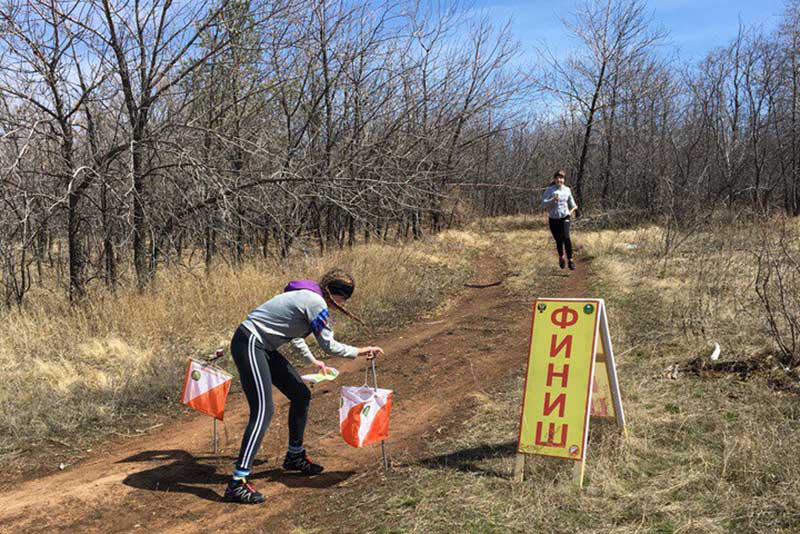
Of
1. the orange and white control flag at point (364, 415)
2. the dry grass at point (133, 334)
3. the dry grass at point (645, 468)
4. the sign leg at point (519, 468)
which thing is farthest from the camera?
Answer: the dry grass at point (133, 334)

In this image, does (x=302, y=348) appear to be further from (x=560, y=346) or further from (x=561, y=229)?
(x=561, y=229)

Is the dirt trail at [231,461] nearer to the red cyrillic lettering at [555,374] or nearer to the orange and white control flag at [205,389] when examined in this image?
the orange and white control flag at [205,389]

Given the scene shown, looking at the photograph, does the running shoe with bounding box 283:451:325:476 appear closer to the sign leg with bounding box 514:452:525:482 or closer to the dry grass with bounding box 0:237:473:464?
the sign leg with bounding box 514:452:525:482

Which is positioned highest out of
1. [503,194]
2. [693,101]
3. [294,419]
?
[693,101]

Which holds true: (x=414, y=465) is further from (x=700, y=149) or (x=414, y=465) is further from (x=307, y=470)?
(x=700, y=149)

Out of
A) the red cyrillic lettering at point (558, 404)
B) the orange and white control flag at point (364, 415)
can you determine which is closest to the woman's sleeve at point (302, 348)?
the orange and white control flag at point (364, 415)

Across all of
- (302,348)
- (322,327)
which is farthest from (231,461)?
Answer: (322,327)

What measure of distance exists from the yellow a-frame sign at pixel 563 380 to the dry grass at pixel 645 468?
0.64 feet

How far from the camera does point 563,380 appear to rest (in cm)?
428

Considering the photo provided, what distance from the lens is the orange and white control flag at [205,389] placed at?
4984 mm

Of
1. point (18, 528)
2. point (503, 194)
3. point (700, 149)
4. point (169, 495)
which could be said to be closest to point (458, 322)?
point (169, 495)

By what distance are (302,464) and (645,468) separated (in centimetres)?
244

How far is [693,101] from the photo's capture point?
3228 centimetres

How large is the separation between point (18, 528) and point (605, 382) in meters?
4.18
